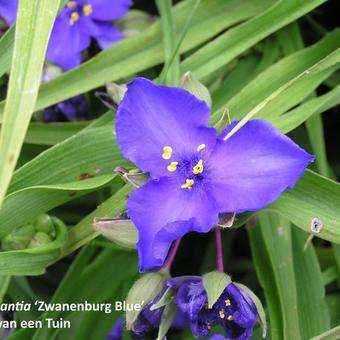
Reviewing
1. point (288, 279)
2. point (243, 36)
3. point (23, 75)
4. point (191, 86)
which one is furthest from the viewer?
point (243, 36)

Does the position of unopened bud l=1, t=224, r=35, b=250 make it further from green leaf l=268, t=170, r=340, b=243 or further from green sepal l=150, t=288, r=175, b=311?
green leaf l=268, t=170, r=340, b=243

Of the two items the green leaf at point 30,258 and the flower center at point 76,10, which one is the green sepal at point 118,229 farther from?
the flower center at point 76,10

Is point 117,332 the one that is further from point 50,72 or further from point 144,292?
point 50,72

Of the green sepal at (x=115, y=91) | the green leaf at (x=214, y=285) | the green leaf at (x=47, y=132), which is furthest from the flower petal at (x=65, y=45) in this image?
the green leaf at (x=214, y=285)

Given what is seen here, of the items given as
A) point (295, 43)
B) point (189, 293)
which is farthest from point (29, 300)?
point (295, 43)

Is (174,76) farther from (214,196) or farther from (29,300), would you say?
(29,300)

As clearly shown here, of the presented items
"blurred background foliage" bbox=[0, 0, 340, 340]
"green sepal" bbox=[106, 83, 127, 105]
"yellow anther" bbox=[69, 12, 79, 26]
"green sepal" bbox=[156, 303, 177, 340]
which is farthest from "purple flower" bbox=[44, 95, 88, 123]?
"green sepal" bbox=[156, 303, 177, 340]

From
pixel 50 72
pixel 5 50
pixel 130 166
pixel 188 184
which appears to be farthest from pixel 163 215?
pixel 50 72
